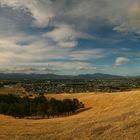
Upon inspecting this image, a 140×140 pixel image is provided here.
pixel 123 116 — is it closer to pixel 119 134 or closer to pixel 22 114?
pixel 119 134

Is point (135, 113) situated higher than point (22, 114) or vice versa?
point (135, 113)

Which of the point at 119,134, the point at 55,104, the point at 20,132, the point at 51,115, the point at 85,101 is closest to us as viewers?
the point at 119,134

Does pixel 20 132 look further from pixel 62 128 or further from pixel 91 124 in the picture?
pixel 91 124

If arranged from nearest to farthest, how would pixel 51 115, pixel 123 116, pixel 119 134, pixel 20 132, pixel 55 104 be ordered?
pixel 119 134, pixel 20 132, pixel 123 116, pixel 51 115, pixel 55 104

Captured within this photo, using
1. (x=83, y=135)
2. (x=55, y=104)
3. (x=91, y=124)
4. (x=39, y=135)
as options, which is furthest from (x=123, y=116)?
(x=55, y=104)

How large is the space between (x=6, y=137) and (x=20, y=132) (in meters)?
2.07

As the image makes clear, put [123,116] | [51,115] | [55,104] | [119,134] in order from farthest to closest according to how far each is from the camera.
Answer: [55,104]
[51,115]
[123,116]
[119,134]

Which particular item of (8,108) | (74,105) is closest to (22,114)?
(8,108)

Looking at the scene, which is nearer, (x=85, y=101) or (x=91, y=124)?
(x=91, y=124)

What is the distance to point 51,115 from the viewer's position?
78000mm

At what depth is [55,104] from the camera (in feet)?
275

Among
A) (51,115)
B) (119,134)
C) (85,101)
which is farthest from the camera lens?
(85,101)

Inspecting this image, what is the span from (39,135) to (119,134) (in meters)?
7.33

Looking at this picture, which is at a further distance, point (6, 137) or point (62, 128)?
point (62, 128)
